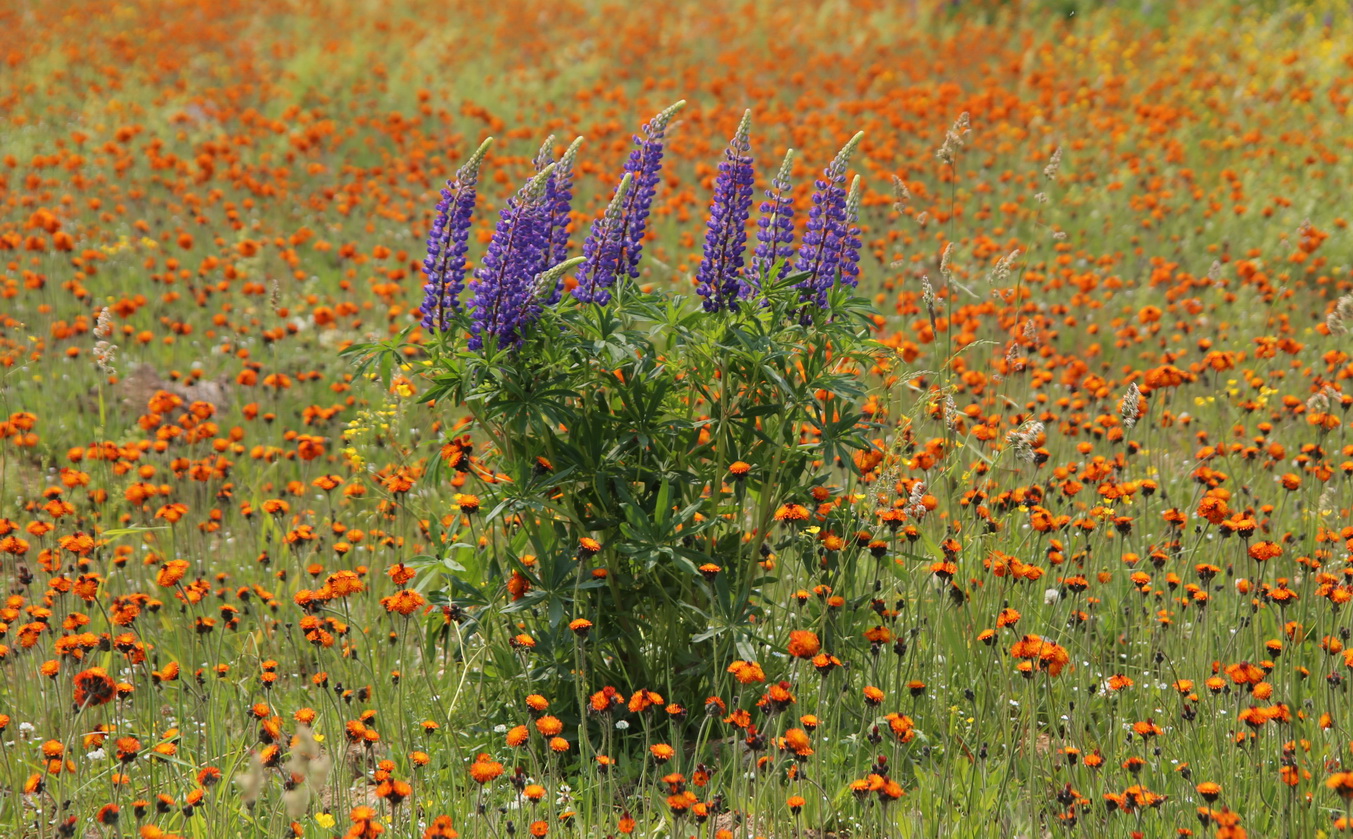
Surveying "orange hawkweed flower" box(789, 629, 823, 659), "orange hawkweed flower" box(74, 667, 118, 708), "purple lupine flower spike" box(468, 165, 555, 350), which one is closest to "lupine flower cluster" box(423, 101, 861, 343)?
"purple lupine flower spike" box(468, 165, 555, 350)

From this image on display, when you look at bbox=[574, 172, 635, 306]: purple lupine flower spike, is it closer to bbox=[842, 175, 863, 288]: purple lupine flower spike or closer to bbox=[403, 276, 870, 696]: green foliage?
bbox=[403, 276, 870, 696]: green foliage

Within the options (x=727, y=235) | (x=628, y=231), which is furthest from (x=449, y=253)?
(x=727, y=235)

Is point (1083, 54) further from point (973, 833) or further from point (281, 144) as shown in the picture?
→ point (973, 833)

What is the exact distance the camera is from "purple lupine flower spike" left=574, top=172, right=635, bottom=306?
10.1 feet

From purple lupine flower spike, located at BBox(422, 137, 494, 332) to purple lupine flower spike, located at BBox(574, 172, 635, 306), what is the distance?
0.33m

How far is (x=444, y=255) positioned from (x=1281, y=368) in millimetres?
5172

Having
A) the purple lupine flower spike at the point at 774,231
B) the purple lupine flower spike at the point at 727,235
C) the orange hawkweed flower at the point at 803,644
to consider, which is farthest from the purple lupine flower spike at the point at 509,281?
the orange hawkweed flower at the point at 803,644

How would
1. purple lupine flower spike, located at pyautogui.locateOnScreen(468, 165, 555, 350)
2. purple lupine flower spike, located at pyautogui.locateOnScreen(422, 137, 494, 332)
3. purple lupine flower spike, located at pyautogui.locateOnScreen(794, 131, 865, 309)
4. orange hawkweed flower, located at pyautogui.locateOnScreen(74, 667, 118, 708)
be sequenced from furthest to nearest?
1. purple lupine flower spike, located at pyautogui.locateOnScreen(794, 131, 865, 309)
2. purple lupine flower spike, located at pyautogui.locateOnScreen(422, 137, 494, 332)
3. purple lupine flower spike, located at pyautogui.locateOnScreen(468, 165, 555, 350)
4. orange hawkweed flower, located at pyautogui.locateOnScreen(74, 667, 118, 708)

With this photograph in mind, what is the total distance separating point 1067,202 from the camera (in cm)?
907

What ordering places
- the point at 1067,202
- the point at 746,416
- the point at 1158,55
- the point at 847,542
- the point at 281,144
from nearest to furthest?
the point at 746,416
the point at 847,542
the point at 1067,202
the point at 281,144
the point at 1158,55

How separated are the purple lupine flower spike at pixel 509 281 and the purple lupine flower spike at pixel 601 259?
18 cm

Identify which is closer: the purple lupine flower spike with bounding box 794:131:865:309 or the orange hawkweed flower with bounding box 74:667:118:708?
the orange hawkweed flower with bounding box 74:667:118:708

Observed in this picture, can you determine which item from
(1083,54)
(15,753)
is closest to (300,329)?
(15,753)

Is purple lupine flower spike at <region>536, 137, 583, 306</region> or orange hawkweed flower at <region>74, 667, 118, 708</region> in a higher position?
purple lupine flower spike at <region>536, 137, 583, 306</region>
